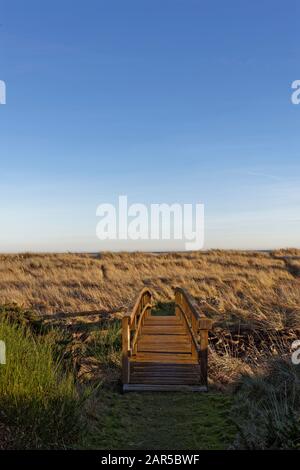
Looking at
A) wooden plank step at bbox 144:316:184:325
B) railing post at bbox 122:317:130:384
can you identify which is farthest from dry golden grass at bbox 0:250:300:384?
railing post at bbox 122:317:130:384

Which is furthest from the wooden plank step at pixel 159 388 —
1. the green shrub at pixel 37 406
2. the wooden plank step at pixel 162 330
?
the wooden plank step at pixel 162 330

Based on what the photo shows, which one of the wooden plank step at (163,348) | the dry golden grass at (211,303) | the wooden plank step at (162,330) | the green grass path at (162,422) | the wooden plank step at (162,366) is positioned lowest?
the green grass path at (162,422)

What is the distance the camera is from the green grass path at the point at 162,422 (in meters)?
6.60

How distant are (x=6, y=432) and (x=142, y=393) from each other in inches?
148

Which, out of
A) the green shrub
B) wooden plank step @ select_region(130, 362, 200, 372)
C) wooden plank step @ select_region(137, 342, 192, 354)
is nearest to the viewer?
the green shrub

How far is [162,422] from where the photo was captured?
754cm

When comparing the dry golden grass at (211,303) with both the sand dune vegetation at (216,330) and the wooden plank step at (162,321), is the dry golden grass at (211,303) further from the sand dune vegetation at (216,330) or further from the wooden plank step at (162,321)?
the wooden plank step at (162,321)

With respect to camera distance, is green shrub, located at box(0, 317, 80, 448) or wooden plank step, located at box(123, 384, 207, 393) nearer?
green shrub, located at box(0, 317, 80, 448)

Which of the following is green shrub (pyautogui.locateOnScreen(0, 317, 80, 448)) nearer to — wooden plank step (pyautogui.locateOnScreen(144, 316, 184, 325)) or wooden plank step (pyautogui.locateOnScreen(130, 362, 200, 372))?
wooden plank step (pyautogui.locateOnScreen(130, 362, 200, 372))

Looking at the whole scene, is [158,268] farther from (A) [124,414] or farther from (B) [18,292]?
(A) [124,414]

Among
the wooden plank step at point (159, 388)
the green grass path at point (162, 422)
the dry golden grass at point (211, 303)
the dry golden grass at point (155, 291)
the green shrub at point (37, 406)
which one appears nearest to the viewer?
the green shrub at point (37, 406)

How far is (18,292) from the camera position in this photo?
69.3 ft

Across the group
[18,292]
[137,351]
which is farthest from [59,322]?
[18,292]

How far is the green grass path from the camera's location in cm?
660
